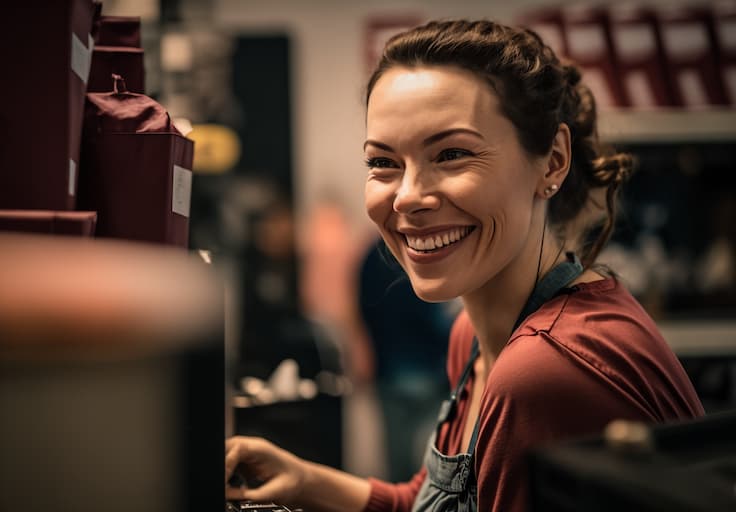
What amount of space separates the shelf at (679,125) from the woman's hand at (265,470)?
88.5 inches

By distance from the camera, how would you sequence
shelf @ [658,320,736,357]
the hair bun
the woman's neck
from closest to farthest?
the woman's neck < the hair bun < shelf @ [658,320,736,357]

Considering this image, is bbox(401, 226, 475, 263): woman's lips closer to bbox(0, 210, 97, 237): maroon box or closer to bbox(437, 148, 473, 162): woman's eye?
bbox(437, 148, 473, 162): woman's eye

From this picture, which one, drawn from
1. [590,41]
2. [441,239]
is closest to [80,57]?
[441,239]

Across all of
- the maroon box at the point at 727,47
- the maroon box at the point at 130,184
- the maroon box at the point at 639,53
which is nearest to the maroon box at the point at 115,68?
the maroon box at the point at 130,184

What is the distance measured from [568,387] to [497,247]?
0.35m

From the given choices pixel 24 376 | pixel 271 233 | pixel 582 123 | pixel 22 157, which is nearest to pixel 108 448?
pixel 24 376

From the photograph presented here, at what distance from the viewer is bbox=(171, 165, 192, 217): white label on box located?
1.07 metres

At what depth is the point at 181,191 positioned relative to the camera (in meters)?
1.10

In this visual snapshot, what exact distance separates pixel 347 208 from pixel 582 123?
4183 mm

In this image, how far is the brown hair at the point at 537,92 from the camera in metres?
1.32

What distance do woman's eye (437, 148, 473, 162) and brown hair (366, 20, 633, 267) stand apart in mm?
106

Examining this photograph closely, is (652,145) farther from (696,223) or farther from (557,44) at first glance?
(557,44)

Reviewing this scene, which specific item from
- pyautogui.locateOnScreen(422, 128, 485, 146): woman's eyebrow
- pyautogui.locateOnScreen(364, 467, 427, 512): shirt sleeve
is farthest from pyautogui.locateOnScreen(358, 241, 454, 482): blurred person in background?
pyautogui.locateOnScreen(422, 128, 485, 146): woman's eyebrow

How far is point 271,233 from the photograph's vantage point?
5.27m
